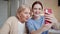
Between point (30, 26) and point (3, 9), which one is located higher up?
point (3, 9)

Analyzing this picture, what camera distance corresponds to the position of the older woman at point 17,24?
878 millimetres

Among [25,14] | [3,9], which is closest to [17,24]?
[25,14]

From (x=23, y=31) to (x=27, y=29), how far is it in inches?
1.2

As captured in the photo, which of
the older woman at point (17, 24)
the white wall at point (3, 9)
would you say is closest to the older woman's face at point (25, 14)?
the older woman at point (17, 24)

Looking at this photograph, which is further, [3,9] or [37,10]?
[3,9]

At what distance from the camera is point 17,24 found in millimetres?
891

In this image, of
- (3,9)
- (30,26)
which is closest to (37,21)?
(30,26)

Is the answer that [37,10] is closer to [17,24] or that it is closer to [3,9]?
[17,24]

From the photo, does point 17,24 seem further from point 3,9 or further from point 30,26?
point 3,9

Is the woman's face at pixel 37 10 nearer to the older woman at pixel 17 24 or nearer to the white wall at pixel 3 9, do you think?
the older woman at pixel 17 24

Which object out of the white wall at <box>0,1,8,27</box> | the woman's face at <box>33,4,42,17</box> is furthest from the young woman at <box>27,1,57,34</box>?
the white wall at <box>0,1,8,27</box>

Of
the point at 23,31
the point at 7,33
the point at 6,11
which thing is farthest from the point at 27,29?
the point at 6,11

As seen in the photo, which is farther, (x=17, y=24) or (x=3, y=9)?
(x=3, y=9)

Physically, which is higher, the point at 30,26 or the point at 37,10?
the point at 37,10
